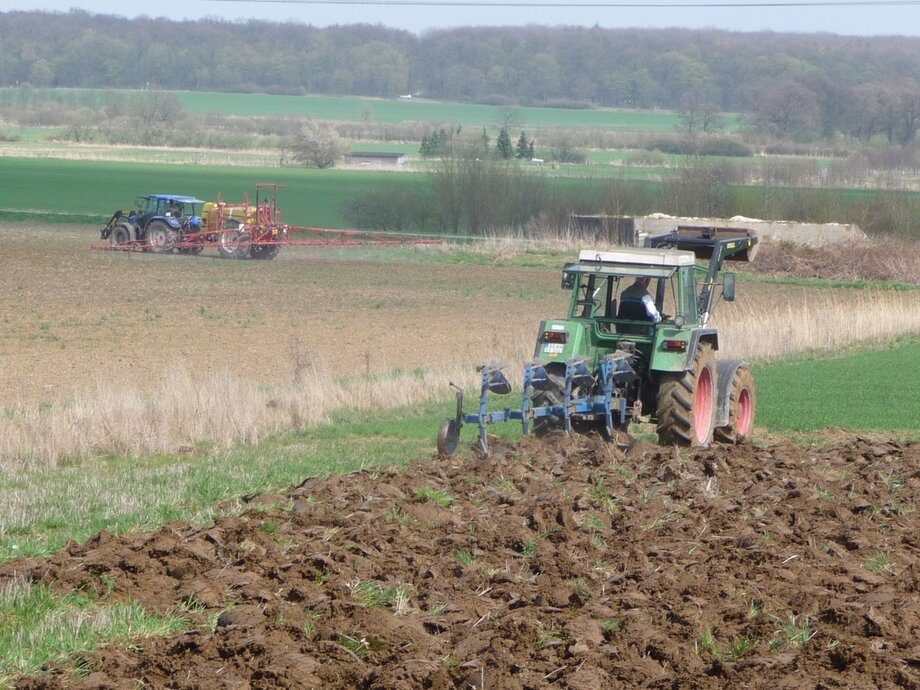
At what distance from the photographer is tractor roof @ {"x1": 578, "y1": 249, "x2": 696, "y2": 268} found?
1273 centimetres

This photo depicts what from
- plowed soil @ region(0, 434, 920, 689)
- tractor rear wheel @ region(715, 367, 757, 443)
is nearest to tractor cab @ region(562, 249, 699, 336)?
tractor rear wheel @ region(715, 367, 757, 443)

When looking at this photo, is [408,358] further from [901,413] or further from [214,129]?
[214,129]

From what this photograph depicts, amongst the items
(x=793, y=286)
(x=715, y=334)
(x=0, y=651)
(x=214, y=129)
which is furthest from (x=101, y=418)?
(x=214, y=129)

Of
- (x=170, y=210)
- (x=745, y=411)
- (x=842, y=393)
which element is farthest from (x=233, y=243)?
(x=745, y=411)

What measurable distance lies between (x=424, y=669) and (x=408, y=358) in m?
15.8

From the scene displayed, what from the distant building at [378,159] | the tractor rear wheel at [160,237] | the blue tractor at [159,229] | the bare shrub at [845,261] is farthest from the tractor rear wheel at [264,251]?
the distant building at [378,159]

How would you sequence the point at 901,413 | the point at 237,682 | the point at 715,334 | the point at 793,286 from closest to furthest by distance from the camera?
the point at 237,682
the point at 715,334
the point at 901,413
the point at 793,286

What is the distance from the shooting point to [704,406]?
44.1 feet

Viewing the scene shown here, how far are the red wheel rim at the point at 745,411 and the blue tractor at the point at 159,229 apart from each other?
2868cm

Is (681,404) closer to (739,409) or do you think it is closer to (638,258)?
(638,258)

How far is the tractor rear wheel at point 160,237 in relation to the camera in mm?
41003

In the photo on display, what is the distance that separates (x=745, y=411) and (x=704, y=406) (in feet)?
4.05

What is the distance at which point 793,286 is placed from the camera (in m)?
38.1

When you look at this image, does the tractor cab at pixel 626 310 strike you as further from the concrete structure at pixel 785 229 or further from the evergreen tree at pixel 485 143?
the evergreen tree at pixel 485 143
